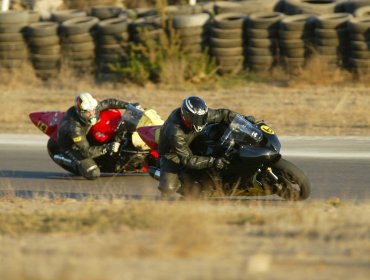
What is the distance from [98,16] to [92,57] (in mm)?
1563

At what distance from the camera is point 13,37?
20.6m

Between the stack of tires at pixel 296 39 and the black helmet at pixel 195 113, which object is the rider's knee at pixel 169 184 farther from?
the stack of tires at pixel 296 39

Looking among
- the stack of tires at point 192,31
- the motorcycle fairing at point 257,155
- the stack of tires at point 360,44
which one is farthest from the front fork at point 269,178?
the stack of tires at point 192,31

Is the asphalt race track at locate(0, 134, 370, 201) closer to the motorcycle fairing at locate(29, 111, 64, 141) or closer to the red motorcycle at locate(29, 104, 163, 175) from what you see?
the red motorcycle at locate(29, 104, 163, 175)

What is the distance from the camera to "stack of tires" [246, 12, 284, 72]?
1908 cm

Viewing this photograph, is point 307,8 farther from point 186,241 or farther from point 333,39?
point 186,241

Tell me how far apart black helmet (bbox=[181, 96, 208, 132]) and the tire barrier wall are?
9.37m

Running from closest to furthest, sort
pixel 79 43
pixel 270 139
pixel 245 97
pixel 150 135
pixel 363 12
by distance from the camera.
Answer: pixel 270 139 → pixel 150 135 → pixel 245 97 → pixel 363 12 → pixel 79 43

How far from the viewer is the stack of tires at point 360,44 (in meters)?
18.2

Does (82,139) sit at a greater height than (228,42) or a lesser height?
greater

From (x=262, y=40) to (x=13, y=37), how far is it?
5.66 m

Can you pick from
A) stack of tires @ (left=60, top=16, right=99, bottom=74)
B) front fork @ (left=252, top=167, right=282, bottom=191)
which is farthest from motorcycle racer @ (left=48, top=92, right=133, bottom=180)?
stack of tires @ (left=60, top=16, right=99, bottom=74)

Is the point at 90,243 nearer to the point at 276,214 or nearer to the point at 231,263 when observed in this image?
the point at 231,263

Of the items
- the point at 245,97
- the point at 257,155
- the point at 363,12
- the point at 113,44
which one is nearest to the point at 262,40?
the point at 245,97
